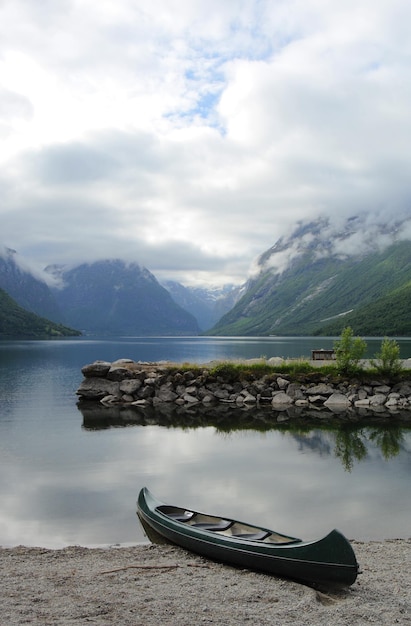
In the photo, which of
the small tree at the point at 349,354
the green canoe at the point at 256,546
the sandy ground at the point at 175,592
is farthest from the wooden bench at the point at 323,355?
the sandy ground at the point at 175,592

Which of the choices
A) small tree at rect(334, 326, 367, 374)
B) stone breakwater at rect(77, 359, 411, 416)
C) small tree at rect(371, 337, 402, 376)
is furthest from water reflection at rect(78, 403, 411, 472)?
small tree at rect(371, 337, 402, 376)

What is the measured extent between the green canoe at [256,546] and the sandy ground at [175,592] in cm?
30

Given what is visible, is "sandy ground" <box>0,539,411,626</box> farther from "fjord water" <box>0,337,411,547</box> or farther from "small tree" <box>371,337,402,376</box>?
"small tree" <box>371,337,402,376</box>

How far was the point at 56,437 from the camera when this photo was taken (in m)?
34.6

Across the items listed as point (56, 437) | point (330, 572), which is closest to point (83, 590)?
point (330, 572)

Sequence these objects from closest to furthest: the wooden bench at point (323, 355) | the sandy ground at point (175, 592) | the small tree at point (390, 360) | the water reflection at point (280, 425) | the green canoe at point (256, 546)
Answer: the sandy ground at point (175, 592)
the green canoe at point (256, 546)
the water reflection at point (280, 425)
the small tree at point (390, 360)
the wooden bench at point (323, 355)

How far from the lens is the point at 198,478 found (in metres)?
24.0

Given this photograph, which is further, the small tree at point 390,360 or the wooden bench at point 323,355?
the wooden bench at point 323,355

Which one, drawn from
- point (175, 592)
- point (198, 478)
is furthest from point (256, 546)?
point (198, 478)

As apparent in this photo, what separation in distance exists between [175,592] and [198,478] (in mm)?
12319

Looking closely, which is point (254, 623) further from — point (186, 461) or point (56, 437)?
point (56, 437)

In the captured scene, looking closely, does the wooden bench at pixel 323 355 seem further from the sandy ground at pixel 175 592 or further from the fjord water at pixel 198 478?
the sandy ground at pixel 175 592

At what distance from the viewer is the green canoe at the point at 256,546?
11.6 meters

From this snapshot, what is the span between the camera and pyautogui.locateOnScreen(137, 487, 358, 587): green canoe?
11594 mm
